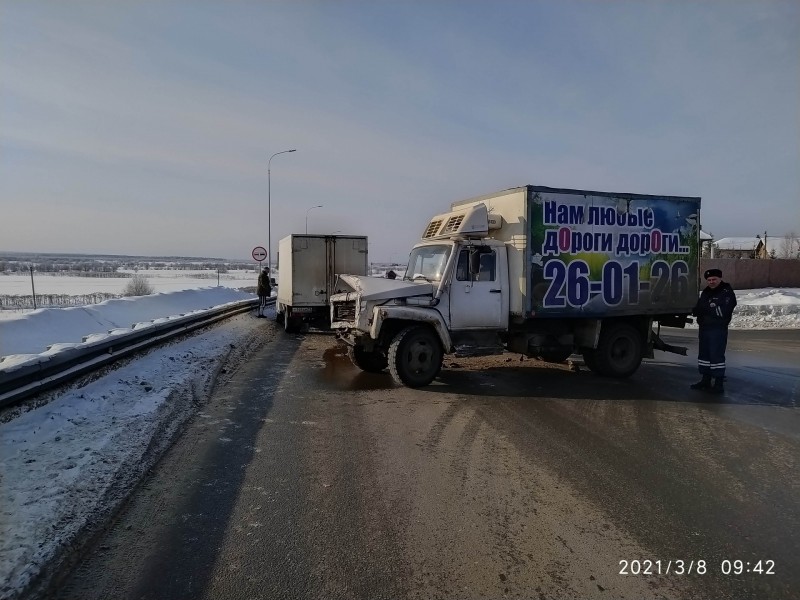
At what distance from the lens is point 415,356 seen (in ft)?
27.5

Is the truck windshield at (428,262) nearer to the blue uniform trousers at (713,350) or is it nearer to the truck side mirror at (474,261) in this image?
the truck side mirror at (474,261)

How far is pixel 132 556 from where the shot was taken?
3330mm

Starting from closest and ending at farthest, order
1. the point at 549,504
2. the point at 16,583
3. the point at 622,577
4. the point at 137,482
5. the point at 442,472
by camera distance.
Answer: the point at 16,583, the point at 622,577, the point at 549,504, the point at 137,482, the point at 442,472

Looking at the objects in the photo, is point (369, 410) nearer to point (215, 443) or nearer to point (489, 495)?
point (215, 443)

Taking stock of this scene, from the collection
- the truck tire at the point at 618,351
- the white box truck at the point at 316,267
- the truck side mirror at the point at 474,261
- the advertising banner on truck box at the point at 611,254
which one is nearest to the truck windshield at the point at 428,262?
the truck side mirror at the point at 474,261

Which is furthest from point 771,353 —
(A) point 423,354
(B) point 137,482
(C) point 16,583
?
(C) point 16,583

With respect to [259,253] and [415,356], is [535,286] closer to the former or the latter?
[415,356]

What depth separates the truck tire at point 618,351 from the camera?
31.1 ft

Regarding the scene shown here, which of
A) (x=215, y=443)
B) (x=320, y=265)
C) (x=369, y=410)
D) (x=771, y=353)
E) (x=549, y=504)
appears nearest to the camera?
(x=549, y=504)

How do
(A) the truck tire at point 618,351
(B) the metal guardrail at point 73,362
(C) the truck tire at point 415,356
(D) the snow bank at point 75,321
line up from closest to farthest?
(B) the metal guardrail at point 73,362 → (C) the truck tire at point 415,356 → (A) the truck tire at point 618,351 → (D) the snow bank at point 75,321

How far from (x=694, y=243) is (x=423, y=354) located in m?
5.79
